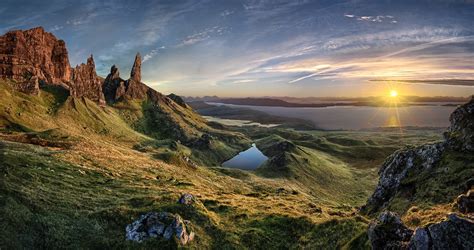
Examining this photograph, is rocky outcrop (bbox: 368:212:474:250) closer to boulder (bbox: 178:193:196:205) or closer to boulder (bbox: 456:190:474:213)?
boulder (bbox: 456:190:474:213)

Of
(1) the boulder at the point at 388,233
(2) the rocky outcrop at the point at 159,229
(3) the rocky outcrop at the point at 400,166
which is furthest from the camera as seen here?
(3) the rocky outcrop at the point at 400,166

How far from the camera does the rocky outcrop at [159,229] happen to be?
2689 centimetres

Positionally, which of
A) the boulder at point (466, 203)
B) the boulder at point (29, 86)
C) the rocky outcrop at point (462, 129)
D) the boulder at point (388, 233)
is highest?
the boulder at point (29, 86)

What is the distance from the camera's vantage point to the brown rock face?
146 metres

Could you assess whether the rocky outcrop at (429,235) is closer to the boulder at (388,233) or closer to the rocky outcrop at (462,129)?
the boulder at (388,233)

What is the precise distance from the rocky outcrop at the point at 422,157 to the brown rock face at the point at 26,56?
528 ft

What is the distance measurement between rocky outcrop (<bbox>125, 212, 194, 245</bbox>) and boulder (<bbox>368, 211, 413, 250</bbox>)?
1647 cm

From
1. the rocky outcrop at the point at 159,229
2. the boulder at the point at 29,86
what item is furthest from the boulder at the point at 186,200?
the boulder at the point at 29,86

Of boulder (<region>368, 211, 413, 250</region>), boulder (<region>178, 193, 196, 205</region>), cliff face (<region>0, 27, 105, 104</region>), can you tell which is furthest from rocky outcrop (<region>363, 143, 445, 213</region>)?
cliff face (<region>0, 27, 105, 104</region>)

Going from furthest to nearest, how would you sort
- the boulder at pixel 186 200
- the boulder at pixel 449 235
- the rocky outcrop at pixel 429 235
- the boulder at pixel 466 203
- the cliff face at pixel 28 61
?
the cliff face at pixel 28 61 < the boulder at pixel 186 200 < the boulder at pixel 466 203 < the rocky outcrop at pixel 429 235 < the boulder at pixel 449 235

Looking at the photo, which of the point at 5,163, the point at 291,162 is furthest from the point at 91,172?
the point at 291,162

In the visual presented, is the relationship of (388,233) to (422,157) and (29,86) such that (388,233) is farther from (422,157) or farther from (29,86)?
(29,86)

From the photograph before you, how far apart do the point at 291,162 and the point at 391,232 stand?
428ft

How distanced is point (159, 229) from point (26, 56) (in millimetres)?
191730
